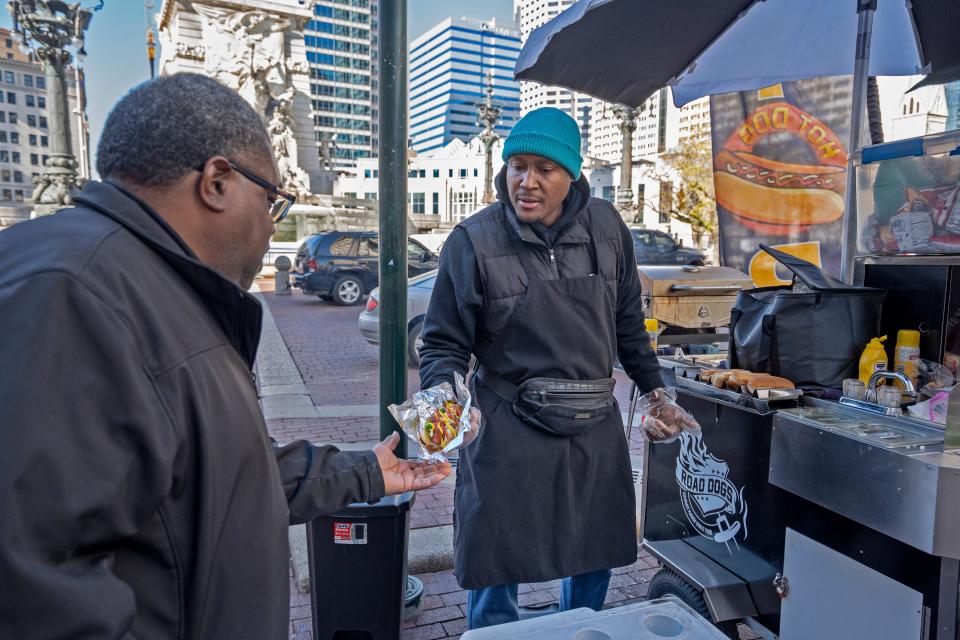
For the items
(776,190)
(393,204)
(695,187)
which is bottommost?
(393,204)

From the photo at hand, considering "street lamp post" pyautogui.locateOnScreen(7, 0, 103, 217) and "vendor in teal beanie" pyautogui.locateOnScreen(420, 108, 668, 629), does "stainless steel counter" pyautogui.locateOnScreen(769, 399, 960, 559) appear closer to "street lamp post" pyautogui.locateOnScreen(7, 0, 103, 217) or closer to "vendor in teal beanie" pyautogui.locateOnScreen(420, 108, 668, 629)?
"vendor in teal beanie" pyautogui.locateOnScreen(420, 108, 668, 629)

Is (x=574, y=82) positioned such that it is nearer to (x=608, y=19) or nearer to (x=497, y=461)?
(x=608, y=19)

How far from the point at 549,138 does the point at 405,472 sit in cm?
127

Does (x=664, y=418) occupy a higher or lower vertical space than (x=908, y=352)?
lower

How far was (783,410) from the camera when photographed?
2.44 m

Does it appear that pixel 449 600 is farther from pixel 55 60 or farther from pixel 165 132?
pixel 55 60

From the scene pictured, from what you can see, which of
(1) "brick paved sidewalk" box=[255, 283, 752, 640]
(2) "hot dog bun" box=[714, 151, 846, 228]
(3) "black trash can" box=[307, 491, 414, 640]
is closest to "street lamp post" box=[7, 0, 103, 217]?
(1) "brick paved sidewalk" box=[255, 283, 752, 640]

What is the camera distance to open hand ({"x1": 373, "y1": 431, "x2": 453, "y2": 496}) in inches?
74.9

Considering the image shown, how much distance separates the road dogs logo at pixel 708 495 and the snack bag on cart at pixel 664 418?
1.00 feet

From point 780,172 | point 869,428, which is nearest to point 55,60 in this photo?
point 780,172

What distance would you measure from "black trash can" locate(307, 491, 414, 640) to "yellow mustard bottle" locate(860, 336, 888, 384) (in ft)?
6.16

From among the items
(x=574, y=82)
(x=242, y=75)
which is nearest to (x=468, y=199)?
(x=242, y=75)

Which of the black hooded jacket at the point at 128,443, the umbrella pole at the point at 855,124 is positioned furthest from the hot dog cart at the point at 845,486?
the black hooded jacket at the point at 128,443

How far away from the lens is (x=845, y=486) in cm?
212
